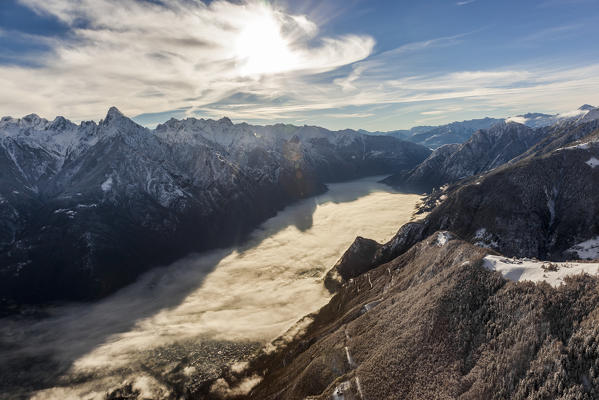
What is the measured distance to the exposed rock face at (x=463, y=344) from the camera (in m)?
37.7

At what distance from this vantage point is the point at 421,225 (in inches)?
6831

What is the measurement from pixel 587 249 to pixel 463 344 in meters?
132

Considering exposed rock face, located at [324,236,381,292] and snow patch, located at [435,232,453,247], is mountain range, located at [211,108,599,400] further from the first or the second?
exposed rock face, located at [324,236,381,292]

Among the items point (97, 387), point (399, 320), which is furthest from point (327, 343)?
point (97, 387)

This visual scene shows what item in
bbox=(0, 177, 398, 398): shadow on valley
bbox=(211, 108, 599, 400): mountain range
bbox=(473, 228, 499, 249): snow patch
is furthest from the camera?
bbox=(473, 228, 499, 249): snow patch

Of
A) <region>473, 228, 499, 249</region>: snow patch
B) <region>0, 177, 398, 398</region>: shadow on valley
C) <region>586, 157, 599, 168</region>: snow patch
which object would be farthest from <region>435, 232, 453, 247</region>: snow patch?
<region>0, 177, 398, 398</region>: shadow on valley

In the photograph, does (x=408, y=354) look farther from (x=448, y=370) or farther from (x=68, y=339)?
(x=68, y=339)

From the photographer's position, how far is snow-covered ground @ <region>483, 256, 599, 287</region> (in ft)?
155

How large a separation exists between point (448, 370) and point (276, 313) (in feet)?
405

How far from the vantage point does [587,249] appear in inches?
5010

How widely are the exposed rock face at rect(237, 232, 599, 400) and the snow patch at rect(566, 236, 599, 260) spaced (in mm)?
92661

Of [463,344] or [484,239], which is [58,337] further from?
[484,239]

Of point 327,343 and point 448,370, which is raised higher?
point 448,370

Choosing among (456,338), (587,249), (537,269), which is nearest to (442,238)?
(537,269)
